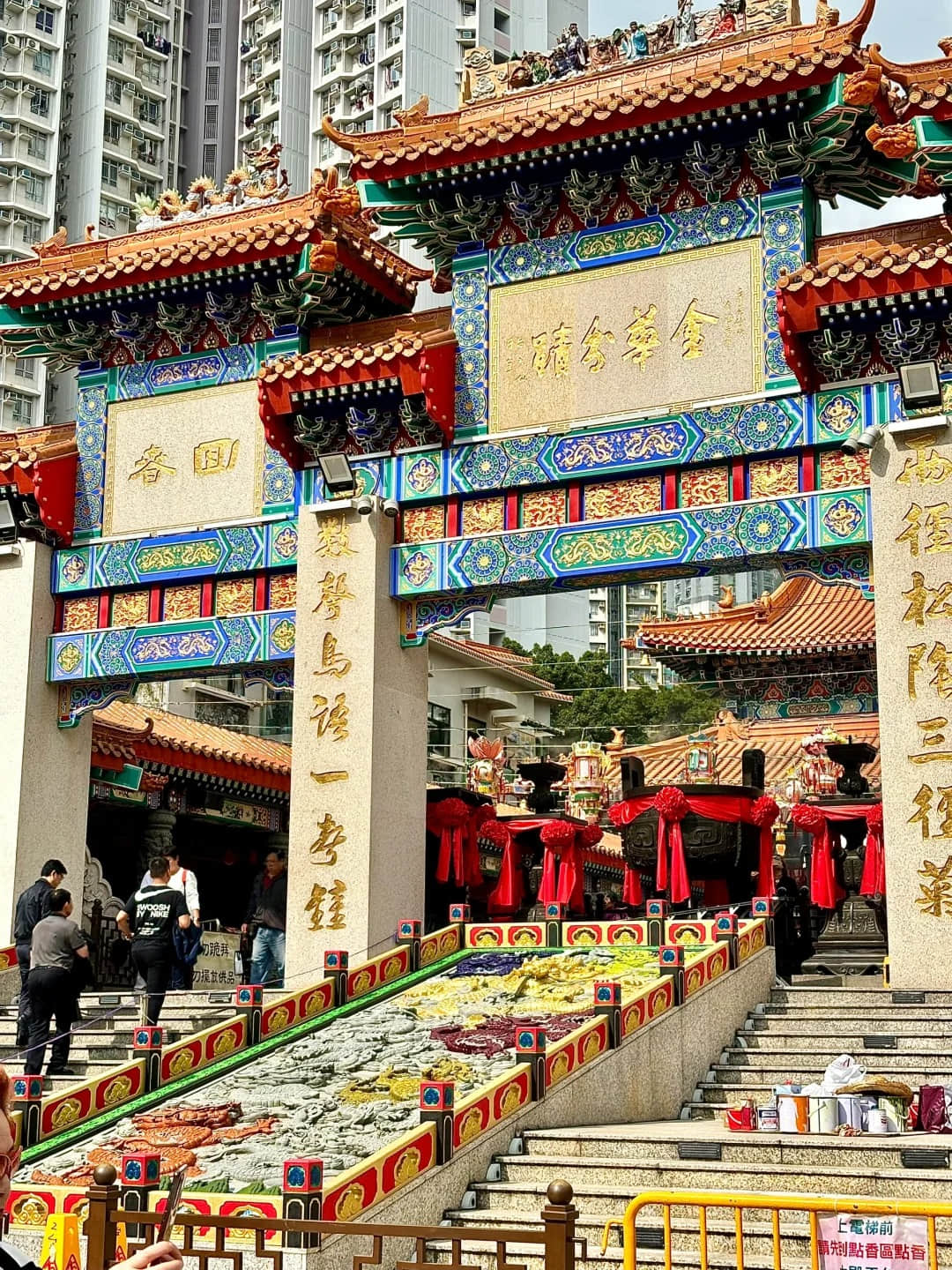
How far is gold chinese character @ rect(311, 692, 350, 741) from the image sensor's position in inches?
601

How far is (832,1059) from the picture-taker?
36.9 ft

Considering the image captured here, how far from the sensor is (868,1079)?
10.2m

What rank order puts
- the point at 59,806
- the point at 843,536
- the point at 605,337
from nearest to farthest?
the point at 843,536 < the point at 605,337 < the point at 59,806

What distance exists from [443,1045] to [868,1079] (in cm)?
288

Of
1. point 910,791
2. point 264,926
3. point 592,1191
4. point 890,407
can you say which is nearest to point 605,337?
point 890,407

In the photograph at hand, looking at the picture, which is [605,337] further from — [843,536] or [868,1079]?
[868,1079]

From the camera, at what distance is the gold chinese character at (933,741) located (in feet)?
42.0

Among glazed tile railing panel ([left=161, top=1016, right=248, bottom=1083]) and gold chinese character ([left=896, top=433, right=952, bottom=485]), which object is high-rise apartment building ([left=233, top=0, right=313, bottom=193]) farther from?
glazed tile railing panel ([left=161, top=1016, right=248, bottom=1083])

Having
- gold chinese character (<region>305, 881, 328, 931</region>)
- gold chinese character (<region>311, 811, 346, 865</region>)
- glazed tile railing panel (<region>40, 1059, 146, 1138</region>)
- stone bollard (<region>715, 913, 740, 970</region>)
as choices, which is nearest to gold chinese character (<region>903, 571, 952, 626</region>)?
stone bollard (<region>715, 913, 740, 970</region>)

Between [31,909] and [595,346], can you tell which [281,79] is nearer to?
[595,346]

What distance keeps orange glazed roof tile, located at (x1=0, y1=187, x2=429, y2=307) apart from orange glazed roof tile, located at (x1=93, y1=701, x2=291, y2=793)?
5.02 m

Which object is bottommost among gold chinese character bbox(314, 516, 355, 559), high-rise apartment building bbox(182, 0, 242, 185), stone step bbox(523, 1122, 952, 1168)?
stone step bbox(523, 1122, 952, 1168)

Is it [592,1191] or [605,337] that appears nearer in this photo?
[592,1191]

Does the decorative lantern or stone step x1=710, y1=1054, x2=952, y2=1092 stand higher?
the decorative lantern
